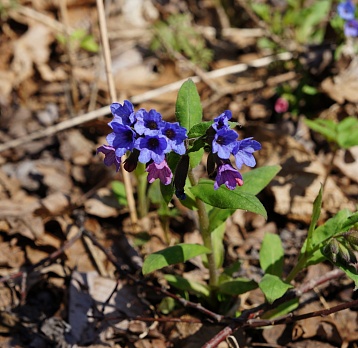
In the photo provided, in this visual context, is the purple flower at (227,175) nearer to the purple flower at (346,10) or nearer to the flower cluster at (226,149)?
the flower cluster at (226,149)

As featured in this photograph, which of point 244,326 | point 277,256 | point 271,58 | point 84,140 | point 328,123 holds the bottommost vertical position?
point 244,326

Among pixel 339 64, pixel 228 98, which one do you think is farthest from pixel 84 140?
pixel 339 64

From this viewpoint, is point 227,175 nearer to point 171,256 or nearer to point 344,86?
point 171,256

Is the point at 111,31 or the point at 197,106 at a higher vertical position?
the point at 111,31

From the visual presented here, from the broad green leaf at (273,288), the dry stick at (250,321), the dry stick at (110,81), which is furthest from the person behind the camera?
the dry stick at (110,81)

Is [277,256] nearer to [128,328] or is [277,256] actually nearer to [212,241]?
[212,241]

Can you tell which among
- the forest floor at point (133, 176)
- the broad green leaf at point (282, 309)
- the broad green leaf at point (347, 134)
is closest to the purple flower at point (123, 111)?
the forest floor at point (133, 176)
